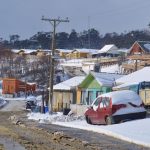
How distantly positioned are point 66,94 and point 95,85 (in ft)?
32.8

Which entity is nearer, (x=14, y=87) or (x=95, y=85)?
(x=95, y=85)

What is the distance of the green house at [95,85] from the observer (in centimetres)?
5228

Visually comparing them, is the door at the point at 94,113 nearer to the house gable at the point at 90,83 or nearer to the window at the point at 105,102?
the window at the point at 105,102

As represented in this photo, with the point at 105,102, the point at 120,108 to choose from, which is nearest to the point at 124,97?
the point at 120,108

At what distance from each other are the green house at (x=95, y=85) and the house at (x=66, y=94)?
162 inches

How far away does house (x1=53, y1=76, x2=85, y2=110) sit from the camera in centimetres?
6241

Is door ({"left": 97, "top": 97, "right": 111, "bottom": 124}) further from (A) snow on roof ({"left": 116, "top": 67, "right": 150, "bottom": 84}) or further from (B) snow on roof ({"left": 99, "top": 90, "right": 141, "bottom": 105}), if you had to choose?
(A) snow on roof ({"left": 116, "top": 67, "right": 150, "bottom": 84})

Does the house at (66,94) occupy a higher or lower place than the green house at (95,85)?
lower

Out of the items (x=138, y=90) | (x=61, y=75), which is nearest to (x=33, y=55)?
(x=61, y=75)

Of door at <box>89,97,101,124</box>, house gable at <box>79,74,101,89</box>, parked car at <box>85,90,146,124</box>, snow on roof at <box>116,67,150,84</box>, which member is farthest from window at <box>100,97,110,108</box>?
house gable at <box>79,74,101,89</box>

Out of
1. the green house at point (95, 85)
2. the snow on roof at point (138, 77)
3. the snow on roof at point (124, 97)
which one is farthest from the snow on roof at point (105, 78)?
the snow on roof at point (124, 97)

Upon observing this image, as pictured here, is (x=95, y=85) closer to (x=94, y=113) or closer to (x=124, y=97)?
(x=94, y=113)

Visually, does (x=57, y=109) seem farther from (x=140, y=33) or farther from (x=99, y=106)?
(x=140, y=33)

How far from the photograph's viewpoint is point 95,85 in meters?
54.6
